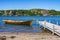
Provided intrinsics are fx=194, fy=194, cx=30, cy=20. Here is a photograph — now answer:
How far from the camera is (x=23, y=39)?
1922 centimetres

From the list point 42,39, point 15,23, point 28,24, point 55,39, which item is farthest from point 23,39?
point 15,23

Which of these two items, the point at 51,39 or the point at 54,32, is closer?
the point at 51,39

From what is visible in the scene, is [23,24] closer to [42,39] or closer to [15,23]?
[15,23]

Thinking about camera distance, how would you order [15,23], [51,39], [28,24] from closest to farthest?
[51,39] → [28,24] → [15,23]

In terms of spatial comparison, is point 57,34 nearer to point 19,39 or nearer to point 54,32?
point 54,32

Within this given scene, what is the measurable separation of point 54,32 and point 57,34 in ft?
3.97

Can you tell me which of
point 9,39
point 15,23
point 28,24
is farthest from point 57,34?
point 15,23

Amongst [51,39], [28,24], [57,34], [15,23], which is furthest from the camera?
[15,23]

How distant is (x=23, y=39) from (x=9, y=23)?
107ft

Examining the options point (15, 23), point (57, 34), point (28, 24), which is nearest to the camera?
point (57, 34)

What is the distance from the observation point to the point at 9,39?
19266 millimetres

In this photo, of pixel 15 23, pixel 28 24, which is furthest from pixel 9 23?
pixel 28 24

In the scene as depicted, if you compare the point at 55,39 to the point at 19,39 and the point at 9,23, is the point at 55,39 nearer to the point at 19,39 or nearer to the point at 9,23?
the point at 19,39

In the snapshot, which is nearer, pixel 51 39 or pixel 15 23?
pixel 51 39
